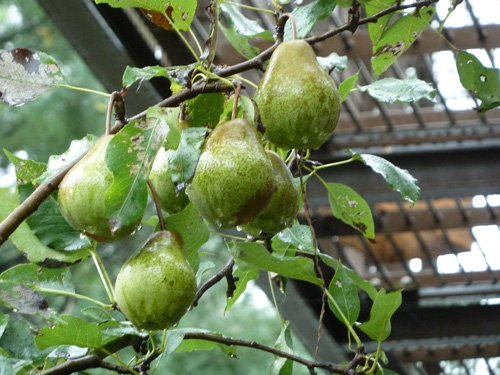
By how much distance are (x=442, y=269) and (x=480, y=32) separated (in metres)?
0.56

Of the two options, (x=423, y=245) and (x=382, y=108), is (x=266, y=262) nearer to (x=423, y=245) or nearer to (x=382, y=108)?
(x=382, y=108)

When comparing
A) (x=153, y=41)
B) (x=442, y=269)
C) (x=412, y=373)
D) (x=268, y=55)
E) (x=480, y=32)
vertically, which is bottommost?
(x=412, y=373)

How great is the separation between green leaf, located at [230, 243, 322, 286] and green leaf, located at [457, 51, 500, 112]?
279 mm

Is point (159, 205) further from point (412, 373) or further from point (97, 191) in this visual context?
point (412, 373)

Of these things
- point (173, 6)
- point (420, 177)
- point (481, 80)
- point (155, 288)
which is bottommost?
point (420, 177)

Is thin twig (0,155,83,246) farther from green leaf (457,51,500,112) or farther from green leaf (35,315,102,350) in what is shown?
green leaf (457,51,500,112)

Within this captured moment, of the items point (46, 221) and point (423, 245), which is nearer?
point (46, 221)

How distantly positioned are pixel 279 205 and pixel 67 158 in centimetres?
18

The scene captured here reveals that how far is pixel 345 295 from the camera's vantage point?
3.54 feet

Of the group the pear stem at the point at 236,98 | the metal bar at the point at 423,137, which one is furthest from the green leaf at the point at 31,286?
the metal bar at the point at 423,137

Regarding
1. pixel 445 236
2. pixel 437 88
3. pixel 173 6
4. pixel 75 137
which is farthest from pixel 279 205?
pixel 75 137

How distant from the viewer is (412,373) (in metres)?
2.39

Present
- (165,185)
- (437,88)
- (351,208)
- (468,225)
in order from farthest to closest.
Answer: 1. (468,225)
2. (437,88)
3. (351,208)
4. (165,185)

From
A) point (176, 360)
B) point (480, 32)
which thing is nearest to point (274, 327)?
point (176, 360)
